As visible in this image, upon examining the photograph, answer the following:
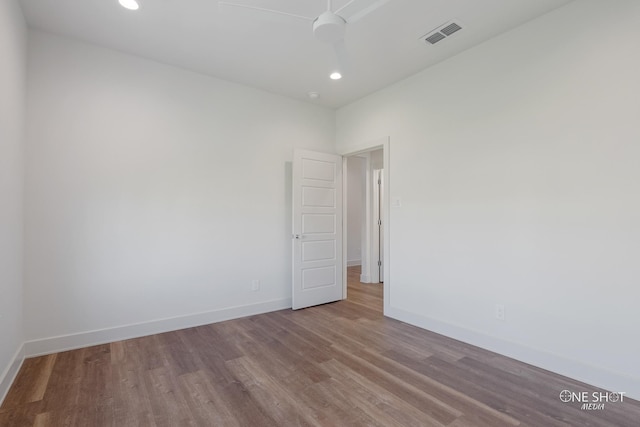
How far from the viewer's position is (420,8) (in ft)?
7.77

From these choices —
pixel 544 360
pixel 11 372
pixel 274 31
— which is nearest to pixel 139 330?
pixel 11 372

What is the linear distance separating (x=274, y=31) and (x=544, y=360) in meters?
3.60

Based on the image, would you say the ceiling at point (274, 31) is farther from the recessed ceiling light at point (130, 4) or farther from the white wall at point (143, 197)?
the white wall at point (143, 197)

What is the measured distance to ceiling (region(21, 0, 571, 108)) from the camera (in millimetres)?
2369

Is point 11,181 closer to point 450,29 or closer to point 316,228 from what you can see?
point 316,228

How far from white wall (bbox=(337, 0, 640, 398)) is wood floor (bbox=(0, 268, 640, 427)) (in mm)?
330

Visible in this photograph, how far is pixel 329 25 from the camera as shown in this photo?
68.0 inches

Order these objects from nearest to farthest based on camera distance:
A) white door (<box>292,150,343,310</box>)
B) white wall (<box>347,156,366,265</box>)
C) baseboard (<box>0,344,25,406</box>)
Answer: baseboard (<box>0,344,25,406</box>)
white door (<box>292,150,343,310</box>)
white wall (<box>347,156,366,265</box>)

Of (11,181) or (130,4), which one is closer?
(11,181)

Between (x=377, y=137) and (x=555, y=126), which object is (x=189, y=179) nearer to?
(x=377, y=137)

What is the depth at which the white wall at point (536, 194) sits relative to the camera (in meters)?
2.12

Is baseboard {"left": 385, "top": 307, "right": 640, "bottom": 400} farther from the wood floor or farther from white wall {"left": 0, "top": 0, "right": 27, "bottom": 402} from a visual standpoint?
white wall {"left": 0, "top": 0, "right": 27, "bottom": 402}

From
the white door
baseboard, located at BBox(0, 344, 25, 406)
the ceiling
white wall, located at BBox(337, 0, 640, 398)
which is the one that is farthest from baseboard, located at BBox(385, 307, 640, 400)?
baseboard, located at BBox(0, 344, 25, 406)

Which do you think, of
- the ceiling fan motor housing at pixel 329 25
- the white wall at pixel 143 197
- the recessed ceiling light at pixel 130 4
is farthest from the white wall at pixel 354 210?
the ceiling fan motor housing at pixel 329 25
